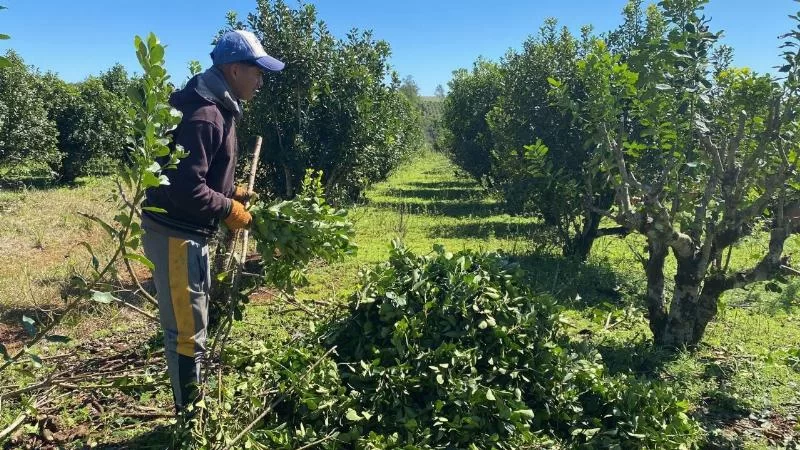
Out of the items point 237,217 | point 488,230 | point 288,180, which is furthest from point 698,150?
point 488,230

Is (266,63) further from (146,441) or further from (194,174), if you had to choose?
(146,441)

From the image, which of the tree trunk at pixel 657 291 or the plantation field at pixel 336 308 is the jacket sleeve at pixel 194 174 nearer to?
the plantation field at pixel 336 308

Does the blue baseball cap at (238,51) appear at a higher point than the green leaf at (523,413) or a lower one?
higher

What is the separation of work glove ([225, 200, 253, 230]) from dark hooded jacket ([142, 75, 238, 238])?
4cm

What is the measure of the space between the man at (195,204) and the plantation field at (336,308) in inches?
16.1

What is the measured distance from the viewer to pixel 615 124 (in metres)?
4.89

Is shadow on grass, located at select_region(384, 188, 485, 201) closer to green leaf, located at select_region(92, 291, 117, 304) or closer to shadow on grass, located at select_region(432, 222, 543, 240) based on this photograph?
shadow on grass, located at select_region(432, 222, 543, 240)

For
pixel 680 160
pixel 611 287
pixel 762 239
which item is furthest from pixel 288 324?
pixel 762 239

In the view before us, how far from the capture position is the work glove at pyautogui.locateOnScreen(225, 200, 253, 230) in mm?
3205

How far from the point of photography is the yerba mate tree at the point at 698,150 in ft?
13.6

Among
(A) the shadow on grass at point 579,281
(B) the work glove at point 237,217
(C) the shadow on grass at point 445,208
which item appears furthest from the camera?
(C) the shadow on grass at point 445,208

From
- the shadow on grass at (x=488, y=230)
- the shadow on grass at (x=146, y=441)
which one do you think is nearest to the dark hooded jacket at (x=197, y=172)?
the shadow on grass at (x=146, y=441)

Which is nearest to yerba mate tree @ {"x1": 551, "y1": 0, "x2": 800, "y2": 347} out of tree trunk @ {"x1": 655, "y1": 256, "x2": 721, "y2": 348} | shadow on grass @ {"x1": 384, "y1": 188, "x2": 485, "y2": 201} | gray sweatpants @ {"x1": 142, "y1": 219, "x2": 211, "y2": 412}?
tree trunk @ {"x1": 655, "y1": 256, "x2": 721, "y2": 348}

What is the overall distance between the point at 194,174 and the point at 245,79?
0.69 m
